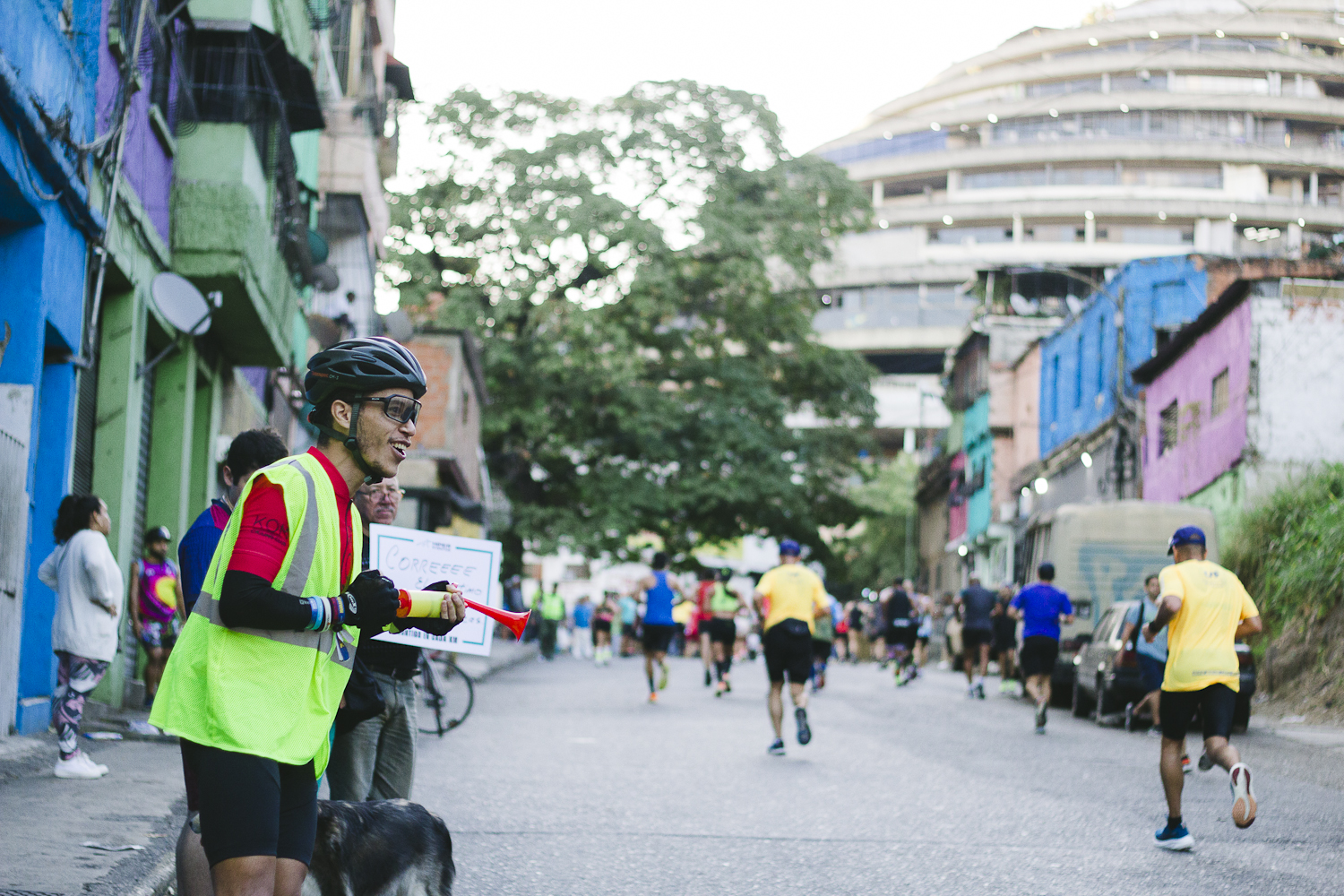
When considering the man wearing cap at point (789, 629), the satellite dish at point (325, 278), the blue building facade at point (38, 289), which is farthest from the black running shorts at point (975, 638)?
the blue building facade at point (38, 289)

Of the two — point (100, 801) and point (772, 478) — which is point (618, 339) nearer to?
point (772, 478)

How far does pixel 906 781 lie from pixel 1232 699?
9.91 ft

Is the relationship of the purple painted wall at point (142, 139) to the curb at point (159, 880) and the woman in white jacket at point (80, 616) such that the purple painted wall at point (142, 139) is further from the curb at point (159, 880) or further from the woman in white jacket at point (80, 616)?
the curb at point (159, 880)

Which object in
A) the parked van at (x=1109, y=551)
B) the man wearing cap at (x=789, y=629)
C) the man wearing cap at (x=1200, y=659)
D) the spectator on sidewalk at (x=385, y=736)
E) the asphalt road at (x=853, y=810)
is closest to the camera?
Answer: the spectator on sidewalk at (x=385, y=736)

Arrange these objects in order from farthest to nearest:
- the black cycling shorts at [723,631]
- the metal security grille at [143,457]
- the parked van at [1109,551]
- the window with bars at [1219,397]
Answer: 1. the window with bars at [1219,397]
2. the black cycling shorts at [723,631]
3. the parked van at [1109,551]
4. the metal security grille at [143,457]

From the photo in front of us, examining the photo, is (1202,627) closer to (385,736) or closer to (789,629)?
(385,736)

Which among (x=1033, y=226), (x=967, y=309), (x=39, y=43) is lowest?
(x=39, y=43)

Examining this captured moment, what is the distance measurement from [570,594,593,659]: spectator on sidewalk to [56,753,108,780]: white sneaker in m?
28.5

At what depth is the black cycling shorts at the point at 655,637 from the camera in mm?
19844

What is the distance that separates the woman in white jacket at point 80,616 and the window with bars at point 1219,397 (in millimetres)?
22081

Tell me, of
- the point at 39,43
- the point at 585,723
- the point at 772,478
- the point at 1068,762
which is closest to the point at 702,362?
the point at 772,478

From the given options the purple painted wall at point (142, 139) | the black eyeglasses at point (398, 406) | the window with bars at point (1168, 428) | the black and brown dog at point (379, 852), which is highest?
the purple painted wall at point (142, 139)

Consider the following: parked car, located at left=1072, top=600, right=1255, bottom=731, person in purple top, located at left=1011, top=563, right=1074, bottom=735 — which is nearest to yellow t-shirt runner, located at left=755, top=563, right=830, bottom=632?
parked car, located at left=1072, top=600, right=1255, bottom=731

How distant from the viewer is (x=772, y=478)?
1401 inches
